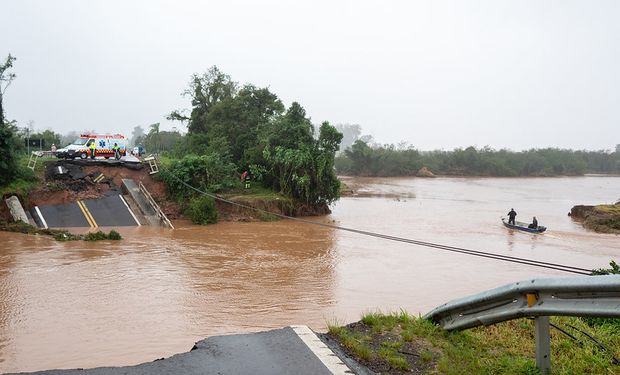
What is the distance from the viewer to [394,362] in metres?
4.32

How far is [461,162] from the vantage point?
272 feet

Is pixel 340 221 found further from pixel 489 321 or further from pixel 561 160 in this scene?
pixel 561 160

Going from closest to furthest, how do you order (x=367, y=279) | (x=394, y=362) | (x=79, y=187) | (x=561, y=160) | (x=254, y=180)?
(x=394, y=362)
(x=367, y=279)
(x=79, y=187)
(x=254, y=180)
(x=561, y=160)

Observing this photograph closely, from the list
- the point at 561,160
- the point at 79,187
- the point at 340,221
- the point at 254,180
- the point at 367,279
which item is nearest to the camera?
the point at 367,279

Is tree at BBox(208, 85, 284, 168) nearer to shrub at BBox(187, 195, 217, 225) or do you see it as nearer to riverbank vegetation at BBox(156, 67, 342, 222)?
riverbank vegetation at BBox(156, 67, 342, 222)

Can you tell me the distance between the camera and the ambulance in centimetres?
2550

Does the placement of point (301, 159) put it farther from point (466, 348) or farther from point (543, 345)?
point (543, 345)

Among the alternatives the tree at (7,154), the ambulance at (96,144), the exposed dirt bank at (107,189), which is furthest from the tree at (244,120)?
the tree at (7,154)

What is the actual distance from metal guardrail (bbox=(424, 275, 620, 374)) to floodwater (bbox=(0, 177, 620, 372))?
5.13 m

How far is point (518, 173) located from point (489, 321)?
87757mm

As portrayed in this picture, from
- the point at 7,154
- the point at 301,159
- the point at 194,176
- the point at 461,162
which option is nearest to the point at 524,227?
the point at 301,159

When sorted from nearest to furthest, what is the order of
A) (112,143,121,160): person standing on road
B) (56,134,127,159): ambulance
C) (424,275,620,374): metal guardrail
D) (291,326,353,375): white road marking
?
(424,275,620,374): metal guardrail, (291,326,353,375): white road marking, (56,134,127,159): ambulance, (112,143,121,160): person standing on road

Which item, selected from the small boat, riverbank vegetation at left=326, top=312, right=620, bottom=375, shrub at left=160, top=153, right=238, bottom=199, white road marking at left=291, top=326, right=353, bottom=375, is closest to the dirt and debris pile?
shrub at left=160, top=153, right=238, bottom=199

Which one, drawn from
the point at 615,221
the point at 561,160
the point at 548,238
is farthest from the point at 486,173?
the point at 548,238
